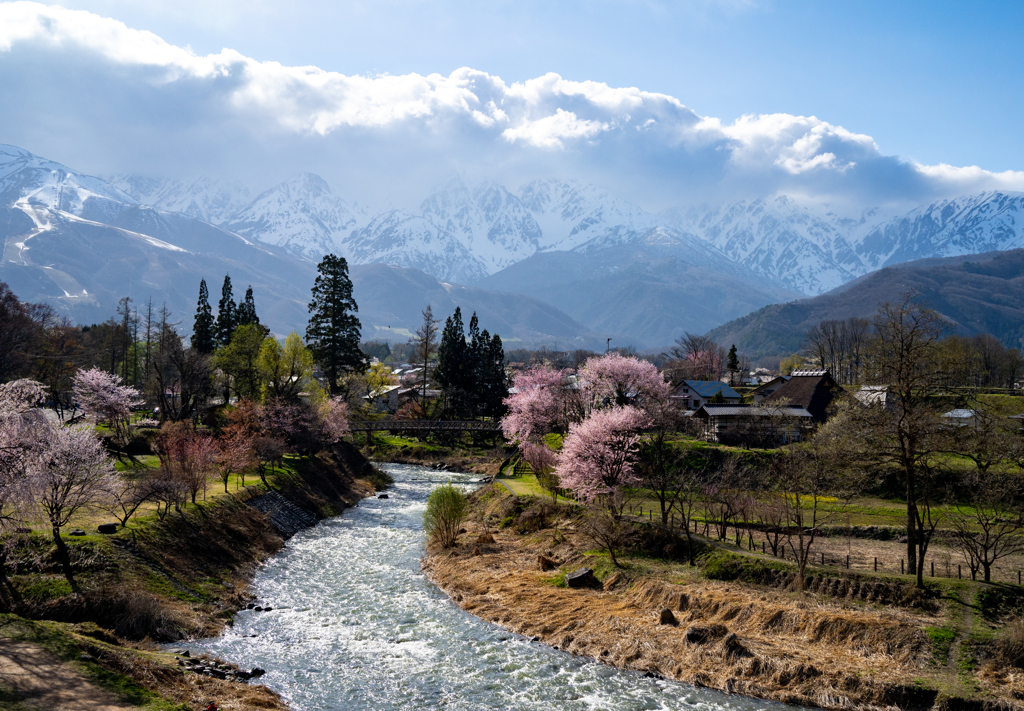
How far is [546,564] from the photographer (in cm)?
3475

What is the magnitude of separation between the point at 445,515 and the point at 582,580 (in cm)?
Answer: 1071

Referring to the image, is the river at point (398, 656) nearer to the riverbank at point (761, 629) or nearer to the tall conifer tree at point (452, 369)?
the riverbank at point (761, 629)

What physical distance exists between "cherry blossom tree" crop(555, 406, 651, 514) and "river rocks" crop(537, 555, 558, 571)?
6169 millimetres

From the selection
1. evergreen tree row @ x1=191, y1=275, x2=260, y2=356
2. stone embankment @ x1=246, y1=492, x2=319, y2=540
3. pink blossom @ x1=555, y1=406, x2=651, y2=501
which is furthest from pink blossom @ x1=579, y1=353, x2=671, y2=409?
evergreen tree row @ x1=191, y1=275, x2=260, y2=356

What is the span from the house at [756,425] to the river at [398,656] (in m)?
38.6

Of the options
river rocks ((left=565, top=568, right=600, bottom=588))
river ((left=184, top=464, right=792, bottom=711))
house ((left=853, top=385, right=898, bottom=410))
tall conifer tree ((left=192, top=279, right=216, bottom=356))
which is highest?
tall conifer tree ((left=192, top=279, right=216, bottom=356))

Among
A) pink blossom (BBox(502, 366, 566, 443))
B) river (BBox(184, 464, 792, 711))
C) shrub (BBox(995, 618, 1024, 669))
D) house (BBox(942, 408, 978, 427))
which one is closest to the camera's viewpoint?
shrub (BBox(995, 618, 1024, 669))

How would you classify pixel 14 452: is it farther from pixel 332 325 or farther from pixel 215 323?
pixel 215 323

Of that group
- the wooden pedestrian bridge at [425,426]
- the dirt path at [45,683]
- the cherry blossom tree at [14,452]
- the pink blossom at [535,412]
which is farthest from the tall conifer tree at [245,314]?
the dirt path at [45,683]

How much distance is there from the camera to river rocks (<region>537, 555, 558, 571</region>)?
114 feet

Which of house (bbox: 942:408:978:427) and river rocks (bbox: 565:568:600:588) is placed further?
house (bbox: 942:408:978:427)

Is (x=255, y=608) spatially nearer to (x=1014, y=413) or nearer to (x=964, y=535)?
(x=964, y=535)

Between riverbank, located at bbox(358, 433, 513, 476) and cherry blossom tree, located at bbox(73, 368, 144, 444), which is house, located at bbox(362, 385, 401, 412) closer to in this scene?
riverbank, located at bbox(358, 433, 513, 476)

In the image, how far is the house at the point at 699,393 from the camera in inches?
3460
